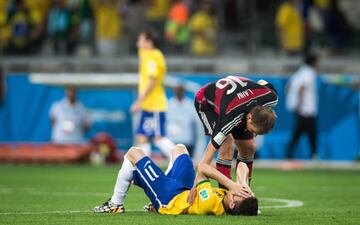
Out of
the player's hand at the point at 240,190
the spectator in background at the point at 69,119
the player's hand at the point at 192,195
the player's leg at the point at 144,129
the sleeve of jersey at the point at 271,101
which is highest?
the sleeve of jersey at the point at 271,101

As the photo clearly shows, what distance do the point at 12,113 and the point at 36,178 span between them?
22.2ft

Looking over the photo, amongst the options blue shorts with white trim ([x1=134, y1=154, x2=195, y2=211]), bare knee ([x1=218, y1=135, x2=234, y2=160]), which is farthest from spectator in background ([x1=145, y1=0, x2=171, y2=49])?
blue shorts with white trim ([x1=134, y1=154, x2=195, y2=211])

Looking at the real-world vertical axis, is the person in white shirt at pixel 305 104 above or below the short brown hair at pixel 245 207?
below

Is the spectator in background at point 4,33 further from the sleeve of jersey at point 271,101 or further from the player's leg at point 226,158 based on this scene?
the sleeve of jersey at point 271,101

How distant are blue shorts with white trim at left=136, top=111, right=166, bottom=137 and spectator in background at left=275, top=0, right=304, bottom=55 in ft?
24.6

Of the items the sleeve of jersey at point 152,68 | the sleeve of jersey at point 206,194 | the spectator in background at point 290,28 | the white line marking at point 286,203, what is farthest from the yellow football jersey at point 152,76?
the sleeve of jersey at point 206,194

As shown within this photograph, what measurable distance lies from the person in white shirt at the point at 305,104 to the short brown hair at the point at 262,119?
11753mm

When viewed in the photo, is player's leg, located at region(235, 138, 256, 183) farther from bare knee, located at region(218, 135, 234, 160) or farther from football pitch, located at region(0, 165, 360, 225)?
football pitch, located at region(0, 165, 360, 225)

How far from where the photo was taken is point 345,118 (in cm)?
2308

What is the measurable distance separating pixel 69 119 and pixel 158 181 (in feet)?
43.7

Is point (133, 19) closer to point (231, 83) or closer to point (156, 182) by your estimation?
point (231, 83)

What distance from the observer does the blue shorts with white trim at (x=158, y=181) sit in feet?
33.7

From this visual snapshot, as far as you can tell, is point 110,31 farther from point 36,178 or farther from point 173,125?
point 36,178

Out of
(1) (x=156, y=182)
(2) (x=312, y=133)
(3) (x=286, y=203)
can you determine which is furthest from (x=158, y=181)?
(2) (x=312, y=133)
